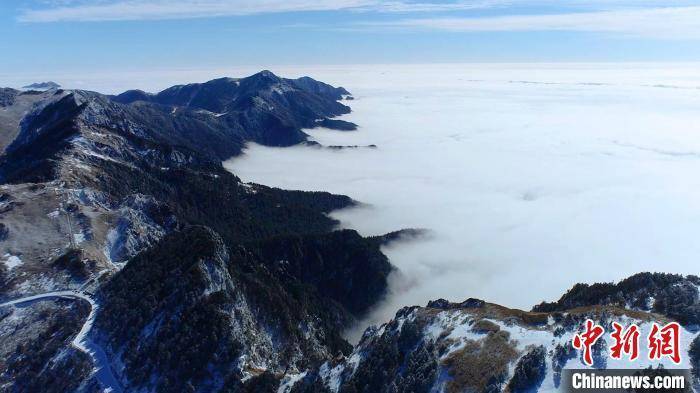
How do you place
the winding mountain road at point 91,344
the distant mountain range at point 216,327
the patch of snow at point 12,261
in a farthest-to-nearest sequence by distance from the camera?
the patch of snow at point 12,261 → the winding mountain road at point 91,344 → the distant mountain range at point 216,327

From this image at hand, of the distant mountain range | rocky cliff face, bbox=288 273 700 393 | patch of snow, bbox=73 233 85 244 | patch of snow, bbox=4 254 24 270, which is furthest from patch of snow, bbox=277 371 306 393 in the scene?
patch of snow, bbox=4 254 24 270

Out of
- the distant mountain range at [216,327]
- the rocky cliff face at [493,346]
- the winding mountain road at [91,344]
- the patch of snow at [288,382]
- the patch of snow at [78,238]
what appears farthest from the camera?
the patch of snow at [78,238]

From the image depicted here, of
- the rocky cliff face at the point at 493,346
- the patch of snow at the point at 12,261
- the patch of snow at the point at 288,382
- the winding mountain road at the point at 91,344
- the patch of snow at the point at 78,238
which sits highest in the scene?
the patch of snow at the point at 12,261

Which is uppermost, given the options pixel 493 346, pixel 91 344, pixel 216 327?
pixel 91 344

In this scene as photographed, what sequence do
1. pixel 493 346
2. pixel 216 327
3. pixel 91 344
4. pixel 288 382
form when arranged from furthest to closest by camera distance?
1. pixel 91 344
2. pixel 216 327
3. pixel 288 382
4. pixel 493 346

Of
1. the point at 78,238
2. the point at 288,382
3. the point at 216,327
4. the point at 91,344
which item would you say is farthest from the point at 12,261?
the point at 288,382

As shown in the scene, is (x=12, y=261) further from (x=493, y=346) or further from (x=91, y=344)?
(x=493, y=346)

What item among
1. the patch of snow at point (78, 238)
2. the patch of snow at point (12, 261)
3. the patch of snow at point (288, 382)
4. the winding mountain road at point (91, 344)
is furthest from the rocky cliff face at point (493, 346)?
the patch of snow at point (12, 261)

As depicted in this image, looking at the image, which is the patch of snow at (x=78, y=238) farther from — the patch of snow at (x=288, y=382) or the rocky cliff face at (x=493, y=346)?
the rocky cliff face at (x=493, y=346)

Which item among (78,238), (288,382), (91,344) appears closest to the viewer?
(288,382)

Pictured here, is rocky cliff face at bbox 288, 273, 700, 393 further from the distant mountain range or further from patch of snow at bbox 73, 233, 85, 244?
patch of snow at bbox 73, 233, 85, 244
